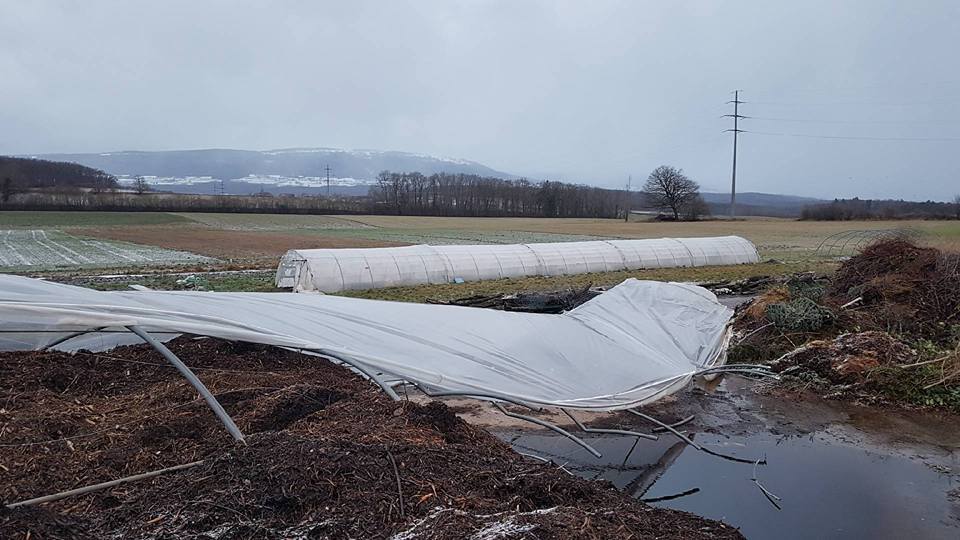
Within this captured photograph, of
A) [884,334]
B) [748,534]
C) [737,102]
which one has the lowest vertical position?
[748,534]

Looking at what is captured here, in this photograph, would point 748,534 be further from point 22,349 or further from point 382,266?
point 382,266

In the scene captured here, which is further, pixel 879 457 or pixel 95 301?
pixel 879 457

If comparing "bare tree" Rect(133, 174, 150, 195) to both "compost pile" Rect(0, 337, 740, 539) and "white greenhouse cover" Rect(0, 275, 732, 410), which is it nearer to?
"white greenhouse cover" Rect(0, 275, 732, 410)

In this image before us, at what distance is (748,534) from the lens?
4.80 meters

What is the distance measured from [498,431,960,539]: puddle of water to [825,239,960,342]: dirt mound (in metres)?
4.54

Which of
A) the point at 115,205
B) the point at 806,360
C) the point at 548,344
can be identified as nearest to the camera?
the point at 548,344

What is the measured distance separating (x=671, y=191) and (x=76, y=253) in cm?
6006

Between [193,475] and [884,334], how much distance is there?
29.7ft

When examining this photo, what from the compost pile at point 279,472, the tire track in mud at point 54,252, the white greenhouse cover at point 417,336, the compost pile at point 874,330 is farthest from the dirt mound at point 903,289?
the tire track in mud at point 54,252

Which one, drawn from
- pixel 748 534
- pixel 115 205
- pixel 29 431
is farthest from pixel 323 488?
pixel 115 205

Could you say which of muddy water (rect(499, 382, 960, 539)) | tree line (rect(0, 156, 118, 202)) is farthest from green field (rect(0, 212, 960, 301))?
tree line (rect(0, 156, 118, 202))

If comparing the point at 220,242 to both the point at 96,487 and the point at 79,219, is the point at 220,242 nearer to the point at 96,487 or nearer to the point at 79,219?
the point at 79,219

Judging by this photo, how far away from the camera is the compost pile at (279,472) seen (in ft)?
10.8

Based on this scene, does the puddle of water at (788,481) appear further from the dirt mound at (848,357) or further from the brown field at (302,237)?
the brown field at (302,237)
